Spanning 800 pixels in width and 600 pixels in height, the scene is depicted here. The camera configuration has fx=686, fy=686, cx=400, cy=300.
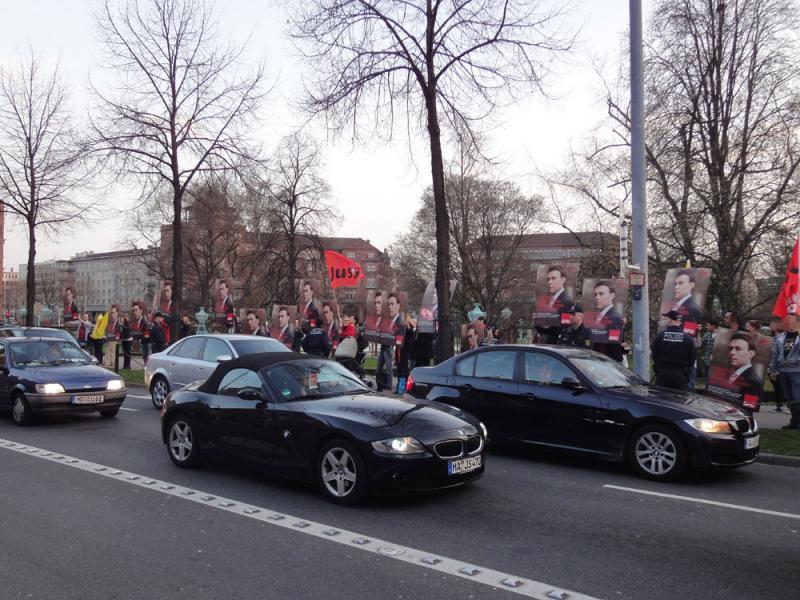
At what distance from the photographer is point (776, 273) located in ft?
73.2

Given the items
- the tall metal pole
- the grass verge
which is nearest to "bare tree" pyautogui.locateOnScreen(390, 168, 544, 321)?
the tall metal pole

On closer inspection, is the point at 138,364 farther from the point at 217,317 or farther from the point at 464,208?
the point at 464,208

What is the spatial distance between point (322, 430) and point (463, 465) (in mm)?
1371

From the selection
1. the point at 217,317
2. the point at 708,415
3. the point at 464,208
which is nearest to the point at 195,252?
the point at 464,208

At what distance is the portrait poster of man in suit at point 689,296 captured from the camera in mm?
11945

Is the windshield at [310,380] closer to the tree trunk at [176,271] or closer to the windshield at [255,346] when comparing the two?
the windshield at [255,346]

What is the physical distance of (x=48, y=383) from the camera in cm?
1135

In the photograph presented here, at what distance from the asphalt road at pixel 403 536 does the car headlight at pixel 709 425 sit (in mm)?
606

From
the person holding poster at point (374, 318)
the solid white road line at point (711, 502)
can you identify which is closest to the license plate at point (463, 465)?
the solid white road line at point (711, 502)

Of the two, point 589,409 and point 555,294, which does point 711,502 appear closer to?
point 589,409

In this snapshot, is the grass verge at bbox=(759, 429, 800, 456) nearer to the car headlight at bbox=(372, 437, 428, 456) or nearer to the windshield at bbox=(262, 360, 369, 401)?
the car headlight at bbox=(372, 437, 428, 456)

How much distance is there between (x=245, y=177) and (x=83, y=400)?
9.33 m

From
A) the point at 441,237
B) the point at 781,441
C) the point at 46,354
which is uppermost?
the point at 441,237

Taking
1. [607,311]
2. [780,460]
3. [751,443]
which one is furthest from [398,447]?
[607,311]
